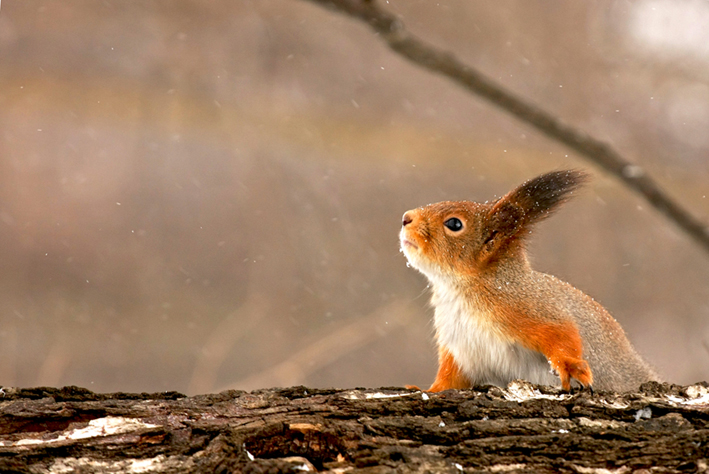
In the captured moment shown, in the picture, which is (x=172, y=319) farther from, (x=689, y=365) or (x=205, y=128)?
(x=689, y=365)

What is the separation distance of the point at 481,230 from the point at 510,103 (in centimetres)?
48

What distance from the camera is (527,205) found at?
2727 mm

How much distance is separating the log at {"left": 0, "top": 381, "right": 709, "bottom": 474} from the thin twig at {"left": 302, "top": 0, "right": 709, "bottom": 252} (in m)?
1.12

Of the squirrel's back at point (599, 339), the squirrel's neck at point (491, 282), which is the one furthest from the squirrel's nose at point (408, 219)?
the squirrel's back at point (599, 339)

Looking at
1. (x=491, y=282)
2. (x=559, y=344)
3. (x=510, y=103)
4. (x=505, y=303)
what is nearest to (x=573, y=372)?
(x=559, y=344)

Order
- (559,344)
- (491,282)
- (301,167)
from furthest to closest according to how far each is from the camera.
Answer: (301,167) < (491,282) < (559,344)

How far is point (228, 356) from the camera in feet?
16.0

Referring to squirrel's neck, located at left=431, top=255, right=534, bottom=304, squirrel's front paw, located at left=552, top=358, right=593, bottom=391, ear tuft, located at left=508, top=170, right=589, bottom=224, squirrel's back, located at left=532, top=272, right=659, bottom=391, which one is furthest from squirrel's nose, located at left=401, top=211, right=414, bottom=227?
squirrel's front paw, located at left=552, top=358, right=593, bottom=391

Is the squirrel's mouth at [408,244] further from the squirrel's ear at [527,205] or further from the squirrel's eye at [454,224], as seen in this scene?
the squirrel's ear at [527,205]

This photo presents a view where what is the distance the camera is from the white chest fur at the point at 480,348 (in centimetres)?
249

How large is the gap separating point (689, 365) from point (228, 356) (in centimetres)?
303

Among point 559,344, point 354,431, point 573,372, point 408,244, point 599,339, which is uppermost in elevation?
point 408,244

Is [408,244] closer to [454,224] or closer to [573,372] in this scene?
[454,224]

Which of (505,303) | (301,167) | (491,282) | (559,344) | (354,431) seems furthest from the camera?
(301,167)
